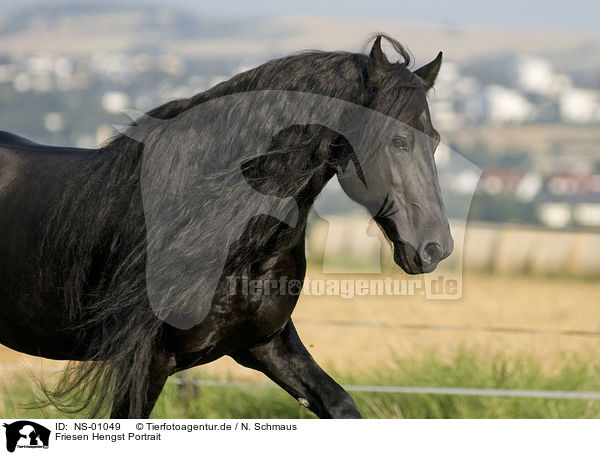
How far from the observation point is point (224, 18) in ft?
386

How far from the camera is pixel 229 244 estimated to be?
2816 millimetres

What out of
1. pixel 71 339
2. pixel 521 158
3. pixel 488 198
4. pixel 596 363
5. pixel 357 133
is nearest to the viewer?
pixel 357 133

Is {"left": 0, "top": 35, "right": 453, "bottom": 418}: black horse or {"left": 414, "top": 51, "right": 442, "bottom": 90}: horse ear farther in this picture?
{"left": 414, "top": 51, "right": 442, "bottom": 90}: horse ear

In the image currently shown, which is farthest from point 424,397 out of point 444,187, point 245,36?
point 245,36

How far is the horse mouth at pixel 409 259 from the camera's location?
267cm

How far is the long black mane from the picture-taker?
9.19ft

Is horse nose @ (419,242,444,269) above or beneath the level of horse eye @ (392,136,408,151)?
beneath

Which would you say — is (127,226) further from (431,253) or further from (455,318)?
(455,318)

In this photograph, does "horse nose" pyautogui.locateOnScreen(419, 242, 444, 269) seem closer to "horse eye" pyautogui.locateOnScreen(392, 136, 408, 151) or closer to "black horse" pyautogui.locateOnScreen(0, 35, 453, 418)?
"black horse" pyautogui.locateOnScreen(0, 35, 453, 418)

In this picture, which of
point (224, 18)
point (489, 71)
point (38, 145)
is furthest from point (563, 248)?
point (224, 18)

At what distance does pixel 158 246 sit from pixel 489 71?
73838 mm
